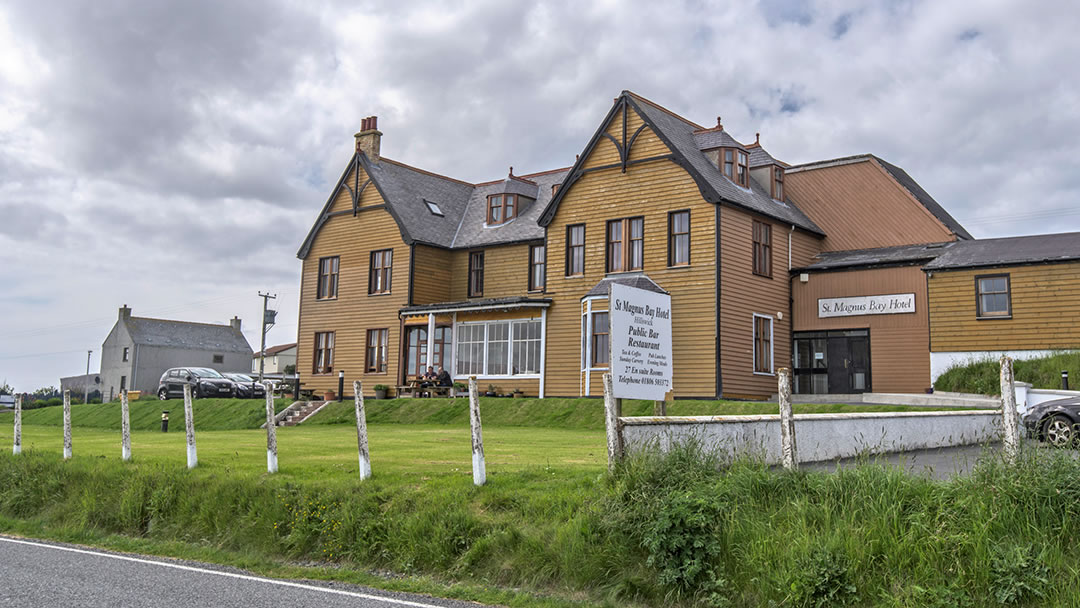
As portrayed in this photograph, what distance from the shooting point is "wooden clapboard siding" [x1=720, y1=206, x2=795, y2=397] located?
27625 mm

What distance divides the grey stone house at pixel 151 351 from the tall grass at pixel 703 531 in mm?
63992

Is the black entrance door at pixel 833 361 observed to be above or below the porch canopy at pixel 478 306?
below

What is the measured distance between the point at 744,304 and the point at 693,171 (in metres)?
4.46

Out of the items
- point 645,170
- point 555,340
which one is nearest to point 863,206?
point 645,170

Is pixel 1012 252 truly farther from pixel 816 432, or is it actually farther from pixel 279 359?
pixel 279 359

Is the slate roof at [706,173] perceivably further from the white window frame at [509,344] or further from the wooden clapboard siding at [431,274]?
the wooden clapboard siding at [431,274]

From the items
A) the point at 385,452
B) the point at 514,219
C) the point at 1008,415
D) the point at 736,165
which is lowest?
the point at 385,452

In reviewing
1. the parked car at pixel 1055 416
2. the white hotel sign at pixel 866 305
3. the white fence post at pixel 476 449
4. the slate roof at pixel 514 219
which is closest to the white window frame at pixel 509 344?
the slate roof at pixel 514 219

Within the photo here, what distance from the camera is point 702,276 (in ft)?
Result: 91.2

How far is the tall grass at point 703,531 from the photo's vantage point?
7422mm

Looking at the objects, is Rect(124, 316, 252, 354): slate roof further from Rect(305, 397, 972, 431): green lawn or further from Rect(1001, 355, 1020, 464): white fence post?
Rect(1001, 355, 1020, 464): white fence post

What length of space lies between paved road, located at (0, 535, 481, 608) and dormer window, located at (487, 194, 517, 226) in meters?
27.3

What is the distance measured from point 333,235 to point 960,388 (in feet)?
82.4

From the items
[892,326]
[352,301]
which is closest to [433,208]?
[352,301]
